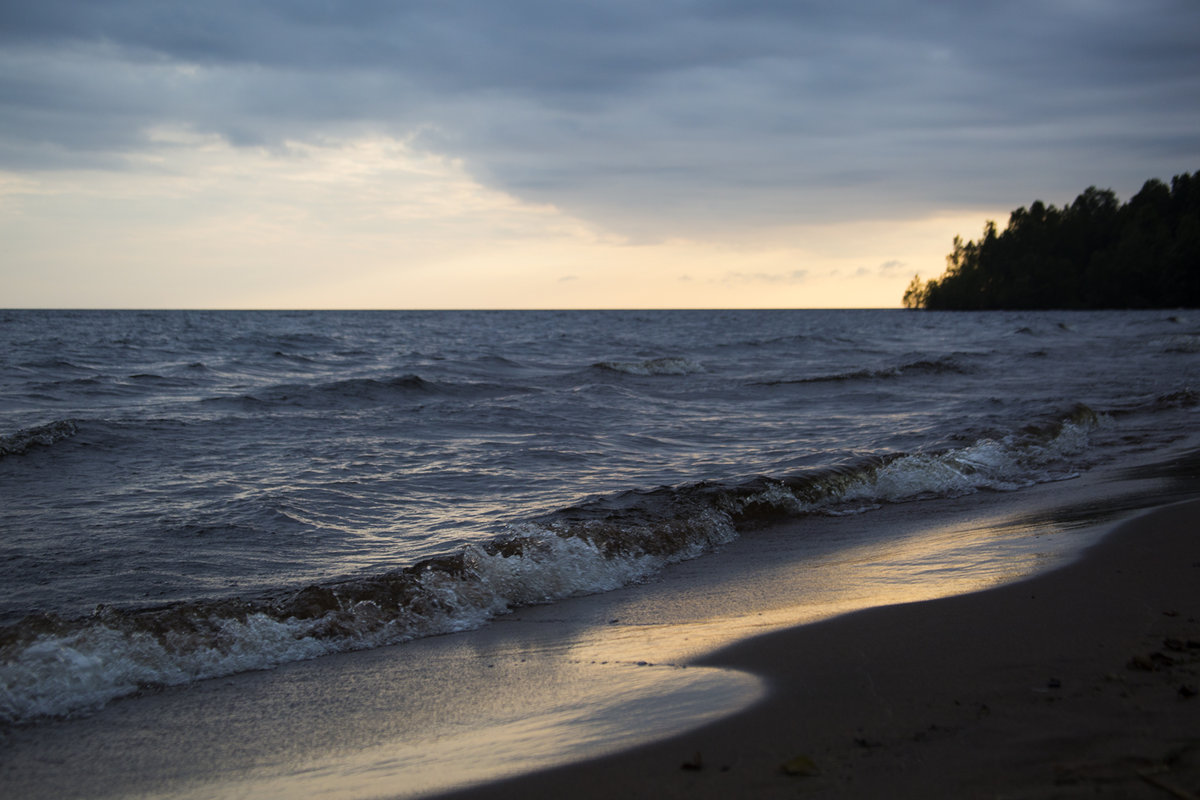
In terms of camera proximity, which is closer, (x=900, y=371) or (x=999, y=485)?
(x=999, y=485)

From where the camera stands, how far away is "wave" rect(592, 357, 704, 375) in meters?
21.6

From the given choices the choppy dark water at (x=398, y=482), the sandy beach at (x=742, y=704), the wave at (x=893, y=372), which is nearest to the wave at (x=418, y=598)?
the choppy dark water at (x=398, y=482)

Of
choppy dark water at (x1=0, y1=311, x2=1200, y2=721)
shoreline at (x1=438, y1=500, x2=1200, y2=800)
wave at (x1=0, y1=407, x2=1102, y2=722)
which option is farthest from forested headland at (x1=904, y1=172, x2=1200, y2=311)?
shoreline at (x1=438, y1=500, x2=1200, y2=800)

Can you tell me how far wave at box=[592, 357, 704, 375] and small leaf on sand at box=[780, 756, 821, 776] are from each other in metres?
18.9

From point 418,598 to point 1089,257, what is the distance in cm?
11774

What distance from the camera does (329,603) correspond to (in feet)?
14.5

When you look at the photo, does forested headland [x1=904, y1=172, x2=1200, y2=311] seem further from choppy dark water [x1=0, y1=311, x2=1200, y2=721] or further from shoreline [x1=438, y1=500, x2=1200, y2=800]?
shoreline [x1=438, y1=500, x2=1200, y2=800]

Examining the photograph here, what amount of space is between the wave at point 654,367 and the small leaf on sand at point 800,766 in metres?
18.9

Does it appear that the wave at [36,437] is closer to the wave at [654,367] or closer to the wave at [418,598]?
the wave at [418,598]

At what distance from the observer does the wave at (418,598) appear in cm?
368

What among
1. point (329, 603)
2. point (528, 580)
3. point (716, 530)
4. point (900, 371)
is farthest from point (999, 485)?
point (900, 371)

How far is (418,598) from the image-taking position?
15.0 feet

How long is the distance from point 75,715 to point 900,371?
2015 centimetres

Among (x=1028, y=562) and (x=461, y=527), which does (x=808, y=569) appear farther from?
(x=461, y=527)
